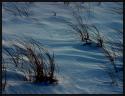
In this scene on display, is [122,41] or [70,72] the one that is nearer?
[70,72]

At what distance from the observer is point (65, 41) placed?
3.54 metres

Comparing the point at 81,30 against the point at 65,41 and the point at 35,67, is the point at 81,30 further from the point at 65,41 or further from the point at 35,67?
the point at 35,67

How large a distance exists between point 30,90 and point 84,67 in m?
0.63

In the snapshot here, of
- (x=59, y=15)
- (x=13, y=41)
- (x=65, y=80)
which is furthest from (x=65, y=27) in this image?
(x=65, y=80)

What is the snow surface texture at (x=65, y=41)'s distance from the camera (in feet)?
7.92

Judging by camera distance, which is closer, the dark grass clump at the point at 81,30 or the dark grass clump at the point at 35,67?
the dark grass clump at the point at 35,67

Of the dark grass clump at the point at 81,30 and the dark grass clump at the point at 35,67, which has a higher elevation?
the dark grass clump at the point at 81,30

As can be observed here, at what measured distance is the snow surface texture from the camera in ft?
7.92

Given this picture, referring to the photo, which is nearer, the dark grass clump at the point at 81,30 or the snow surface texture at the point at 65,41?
the snow surface texture at the point at 65,41

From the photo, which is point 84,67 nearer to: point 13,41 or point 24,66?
point 24,66

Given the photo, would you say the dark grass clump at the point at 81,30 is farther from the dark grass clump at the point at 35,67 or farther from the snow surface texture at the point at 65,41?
the dark grass clump at the point at 35,67

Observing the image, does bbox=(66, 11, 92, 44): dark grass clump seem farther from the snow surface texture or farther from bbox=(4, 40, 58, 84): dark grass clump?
bbox=(4, 40, 58, 84): dark grass clump

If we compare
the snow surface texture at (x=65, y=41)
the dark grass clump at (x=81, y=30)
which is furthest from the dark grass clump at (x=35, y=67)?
the dark grass clump at (x=81, y=30)

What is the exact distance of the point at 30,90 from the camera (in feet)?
7.64
